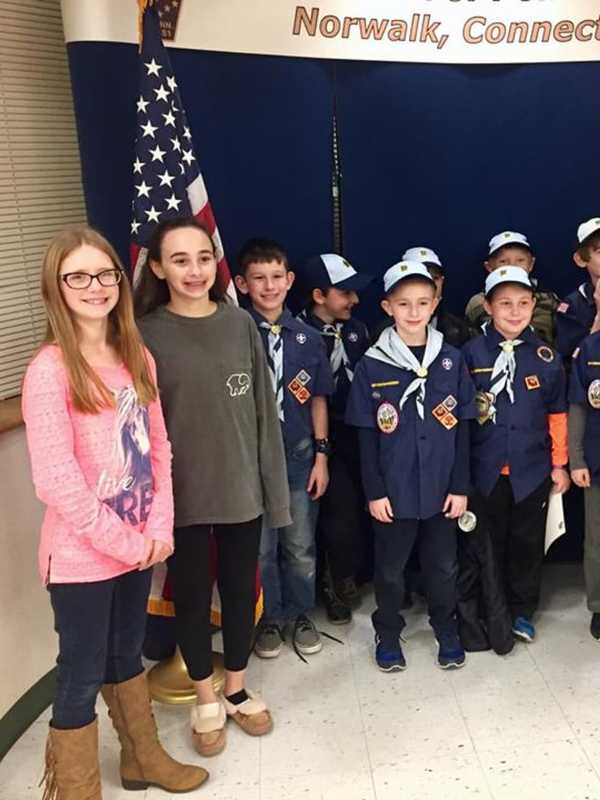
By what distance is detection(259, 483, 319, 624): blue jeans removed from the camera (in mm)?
2449

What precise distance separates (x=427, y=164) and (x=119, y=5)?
1.15 meters

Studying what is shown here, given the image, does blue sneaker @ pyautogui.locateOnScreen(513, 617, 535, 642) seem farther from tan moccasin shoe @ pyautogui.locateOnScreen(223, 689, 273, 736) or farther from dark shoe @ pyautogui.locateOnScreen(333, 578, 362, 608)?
tan moccasin shoe @ pyautogui.locateOnScreen(223, 689, 273, 736)

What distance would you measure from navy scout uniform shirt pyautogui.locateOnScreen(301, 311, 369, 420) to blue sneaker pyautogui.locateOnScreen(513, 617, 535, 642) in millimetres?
926

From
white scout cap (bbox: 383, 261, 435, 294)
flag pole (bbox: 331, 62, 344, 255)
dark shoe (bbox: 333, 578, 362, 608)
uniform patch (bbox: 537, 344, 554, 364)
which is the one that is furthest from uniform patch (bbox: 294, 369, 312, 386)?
dark shoe (bbox: 333, 578, 362, 608)

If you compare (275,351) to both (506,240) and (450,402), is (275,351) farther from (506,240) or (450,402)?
(506,240)

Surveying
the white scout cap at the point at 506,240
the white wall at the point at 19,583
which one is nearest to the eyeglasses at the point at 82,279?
the white wall at the point at 19,583

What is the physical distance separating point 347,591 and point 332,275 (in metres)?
1.18

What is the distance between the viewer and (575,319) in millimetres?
2516

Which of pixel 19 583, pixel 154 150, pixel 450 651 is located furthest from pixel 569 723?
pixel 154 150

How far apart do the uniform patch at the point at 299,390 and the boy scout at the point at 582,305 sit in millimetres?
896

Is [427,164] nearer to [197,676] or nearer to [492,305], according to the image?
[492,305]

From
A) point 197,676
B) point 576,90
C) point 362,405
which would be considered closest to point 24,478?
point 197,676

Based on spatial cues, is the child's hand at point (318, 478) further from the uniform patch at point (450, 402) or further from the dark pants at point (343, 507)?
the uniform patch at point (450, 402)

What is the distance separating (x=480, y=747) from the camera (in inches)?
79.9
